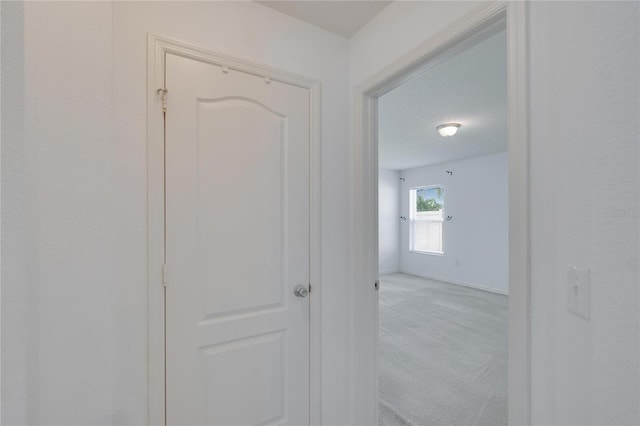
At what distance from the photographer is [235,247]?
1379 mm

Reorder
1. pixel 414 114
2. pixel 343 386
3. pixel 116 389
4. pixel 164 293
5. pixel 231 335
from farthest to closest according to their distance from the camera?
pixel 414 114 < pixel 343 386 < pixel 231 335 < pixel 164 293 < pixel 116 389

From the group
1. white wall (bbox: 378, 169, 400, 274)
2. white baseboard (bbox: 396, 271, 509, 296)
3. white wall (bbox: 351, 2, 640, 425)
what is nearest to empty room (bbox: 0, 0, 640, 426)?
white wall (bbox: 351, 2, 640, 425)

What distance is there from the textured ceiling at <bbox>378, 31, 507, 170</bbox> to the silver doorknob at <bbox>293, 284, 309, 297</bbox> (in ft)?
4.55

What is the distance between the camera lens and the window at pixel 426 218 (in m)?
6.08

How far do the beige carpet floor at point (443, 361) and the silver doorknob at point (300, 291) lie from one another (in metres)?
1.03

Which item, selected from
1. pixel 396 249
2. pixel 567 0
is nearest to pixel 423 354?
pixel 567 0

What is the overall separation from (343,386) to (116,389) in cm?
113

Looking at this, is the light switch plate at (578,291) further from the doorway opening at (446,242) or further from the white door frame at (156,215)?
the white door frame at (156,215)

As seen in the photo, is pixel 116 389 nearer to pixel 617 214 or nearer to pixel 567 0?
pixel 617 214

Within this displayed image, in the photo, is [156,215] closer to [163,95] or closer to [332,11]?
[163,95]

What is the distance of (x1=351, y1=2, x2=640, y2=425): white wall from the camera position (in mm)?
549

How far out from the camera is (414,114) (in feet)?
10.2

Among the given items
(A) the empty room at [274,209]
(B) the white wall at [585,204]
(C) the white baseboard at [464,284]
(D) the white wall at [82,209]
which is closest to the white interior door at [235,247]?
(A) the empty room at [274,209]

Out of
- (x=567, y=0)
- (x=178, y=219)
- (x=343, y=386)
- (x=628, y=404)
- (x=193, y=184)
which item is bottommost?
(x=343, y=386)
